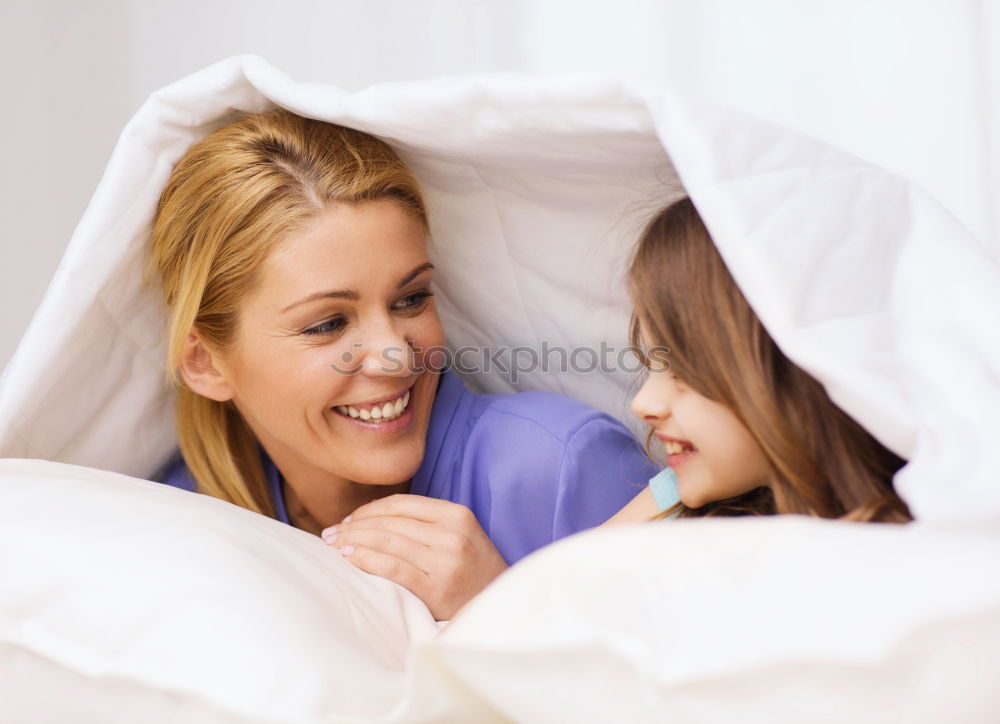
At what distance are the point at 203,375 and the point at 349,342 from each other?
0.25 m

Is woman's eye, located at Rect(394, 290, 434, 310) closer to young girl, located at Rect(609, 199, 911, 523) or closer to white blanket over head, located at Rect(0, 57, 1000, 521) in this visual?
white blanket over head, located at Rect(0, 57, 1000, 521)

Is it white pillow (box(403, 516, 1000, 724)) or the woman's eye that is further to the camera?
the woman's eye

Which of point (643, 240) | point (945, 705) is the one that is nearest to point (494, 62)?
point (643, 240)

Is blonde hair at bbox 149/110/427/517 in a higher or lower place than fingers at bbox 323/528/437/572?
higher

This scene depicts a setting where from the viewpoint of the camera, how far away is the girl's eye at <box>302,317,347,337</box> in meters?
1.29

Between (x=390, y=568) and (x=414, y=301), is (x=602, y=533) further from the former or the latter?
(x=414, y=301)

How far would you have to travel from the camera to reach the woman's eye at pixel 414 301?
135 centimetres

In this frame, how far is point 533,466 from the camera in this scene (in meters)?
1.32

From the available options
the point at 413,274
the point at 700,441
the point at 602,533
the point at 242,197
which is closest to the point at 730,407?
the point at 700,441

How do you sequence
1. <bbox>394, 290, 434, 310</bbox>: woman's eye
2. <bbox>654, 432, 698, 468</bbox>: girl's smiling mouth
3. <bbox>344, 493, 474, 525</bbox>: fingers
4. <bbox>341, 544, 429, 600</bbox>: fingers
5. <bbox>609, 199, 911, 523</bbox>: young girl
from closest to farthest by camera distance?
<bbox>609, 199, 911, 523</bbox>: young girl → <bbox>654, 432, 698, 468</bbox>: girl's smiling mouth → <bbox>341, 544, 429, 600</bbox>: fingers → <bbox>344, 493, 474, 525</bbox>: fingers → <bbox>394, 290, 434, 310</bbox>: woman's eye

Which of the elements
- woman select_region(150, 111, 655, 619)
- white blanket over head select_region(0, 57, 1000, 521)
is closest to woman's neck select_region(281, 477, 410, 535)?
woman select_region(150, 111, 655, 619)

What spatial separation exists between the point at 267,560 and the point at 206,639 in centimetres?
13

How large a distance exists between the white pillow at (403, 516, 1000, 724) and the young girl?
21 centimetres

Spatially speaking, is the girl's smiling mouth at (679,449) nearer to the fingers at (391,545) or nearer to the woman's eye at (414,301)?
the fingers at (391,545)
